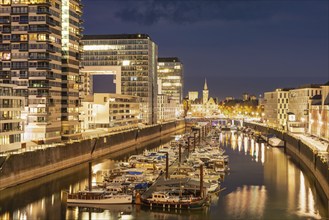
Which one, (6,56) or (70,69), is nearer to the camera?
(6,56)

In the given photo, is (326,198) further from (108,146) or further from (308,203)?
(108,146)

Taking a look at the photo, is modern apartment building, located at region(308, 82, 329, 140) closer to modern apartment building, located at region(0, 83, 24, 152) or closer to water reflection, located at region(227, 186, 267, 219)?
water reflection, located at region(227, 186, 267, 219)

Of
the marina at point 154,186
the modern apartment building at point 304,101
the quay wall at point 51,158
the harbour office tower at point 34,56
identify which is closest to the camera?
the marina at point 154,186

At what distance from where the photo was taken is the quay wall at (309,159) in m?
77.0

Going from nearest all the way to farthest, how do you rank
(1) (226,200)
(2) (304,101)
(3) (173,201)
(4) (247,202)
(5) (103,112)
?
(3) (173,201)
(4) (247,202)
(1) (226,200)
(5) (103,112)
(2) (304,101)

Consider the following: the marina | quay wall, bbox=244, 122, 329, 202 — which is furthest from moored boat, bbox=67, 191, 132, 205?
quay wall, bbox=244, 122, 329, 202

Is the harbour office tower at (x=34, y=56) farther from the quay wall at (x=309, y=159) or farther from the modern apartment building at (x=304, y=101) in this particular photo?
the modern apartment building at (x=304, y=101)

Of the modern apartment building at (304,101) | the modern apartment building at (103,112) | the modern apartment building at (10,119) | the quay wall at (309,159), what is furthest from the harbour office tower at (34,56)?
the modern apartment building at (304,101)

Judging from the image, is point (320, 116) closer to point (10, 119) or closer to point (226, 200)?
point (226, 200)

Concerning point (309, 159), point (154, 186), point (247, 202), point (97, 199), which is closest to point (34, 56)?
point (154, 186)

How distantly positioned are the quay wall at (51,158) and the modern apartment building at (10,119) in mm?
3900

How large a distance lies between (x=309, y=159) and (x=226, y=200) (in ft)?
120

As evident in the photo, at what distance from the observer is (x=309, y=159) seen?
10275cm

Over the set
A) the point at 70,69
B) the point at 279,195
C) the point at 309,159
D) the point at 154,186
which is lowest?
the point at 279,195
